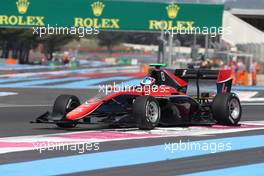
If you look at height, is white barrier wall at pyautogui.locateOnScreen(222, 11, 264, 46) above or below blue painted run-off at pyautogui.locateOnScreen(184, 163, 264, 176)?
above

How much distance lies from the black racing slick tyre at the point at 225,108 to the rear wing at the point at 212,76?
481 mm

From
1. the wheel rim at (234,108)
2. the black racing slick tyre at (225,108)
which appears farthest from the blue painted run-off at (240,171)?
the wheel rim at (234,108)

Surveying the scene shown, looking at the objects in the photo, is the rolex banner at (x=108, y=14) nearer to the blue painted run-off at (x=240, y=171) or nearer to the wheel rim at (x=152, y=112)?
the wheel rim at (x=152, y=112)

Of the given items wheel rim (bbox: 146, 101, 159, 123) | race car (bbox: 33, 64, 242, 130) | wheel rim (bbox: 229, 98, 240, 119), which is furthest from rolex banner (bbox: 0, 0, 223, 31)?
wheel rim (bbox: 146, 101, 159, 123)

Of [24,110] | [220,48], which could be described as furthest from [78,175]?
[220,48]

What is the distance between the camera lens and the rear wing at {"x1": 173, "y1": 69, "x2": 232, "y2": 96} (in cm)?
1341

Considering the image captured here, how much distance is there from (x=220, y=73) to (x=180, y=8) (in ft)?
87.1

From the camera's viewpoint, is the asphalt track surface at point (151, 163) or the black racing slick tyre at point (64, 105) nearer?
the asphalt track surface at point (151, 163)

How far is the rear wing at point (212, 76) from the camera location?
13406 millimetres

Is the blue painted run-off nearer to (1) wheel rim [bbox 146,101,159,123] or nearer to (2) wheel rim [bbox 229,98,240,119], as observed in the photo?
(1) wheel rim [bbox 146,101,159,123]

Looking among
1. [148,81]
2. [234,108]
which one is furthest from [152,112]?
[234,108]

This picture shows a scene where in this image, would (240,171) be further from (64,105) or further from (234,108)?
(234,108)

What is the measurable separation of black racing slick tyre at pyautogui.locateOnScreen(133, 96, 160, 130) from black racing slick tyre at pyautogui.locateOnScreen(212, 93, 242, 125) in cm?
143

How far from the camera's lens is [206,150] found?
949 centimetres
